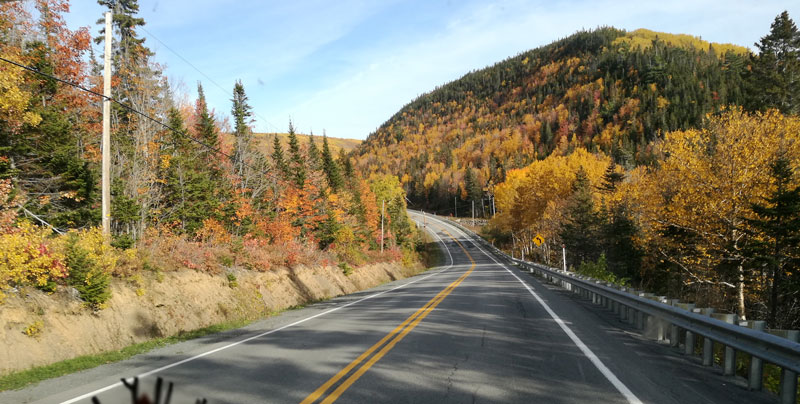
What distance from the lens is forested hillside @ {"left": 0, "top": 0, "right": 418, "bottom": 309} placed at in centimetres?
1070

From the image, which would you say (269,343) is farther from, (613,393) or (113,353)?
(613,393)

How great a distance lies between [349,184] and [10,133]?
50.6 m

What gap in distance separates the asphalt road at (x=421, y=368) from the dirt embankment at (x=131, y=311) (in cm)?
222

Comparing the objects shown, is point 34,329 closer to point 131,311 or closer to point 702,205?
point 131,311

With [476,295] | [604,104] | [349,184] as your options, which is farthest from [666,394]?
[604,104]

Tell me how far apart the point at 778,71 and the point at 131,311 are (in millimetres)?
63198

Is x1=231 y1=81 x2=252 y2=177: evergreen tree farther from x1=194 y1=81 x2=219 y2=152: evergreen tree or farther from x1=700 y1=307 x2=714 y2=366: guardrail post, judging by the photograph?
x1=700 y1=307 x2=714 y2=366: guardrail post

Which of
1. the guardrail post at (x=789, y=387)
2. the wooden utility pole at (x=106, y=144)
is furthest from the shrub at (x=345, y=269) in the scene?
the guardrail post at (x=789, y=387)

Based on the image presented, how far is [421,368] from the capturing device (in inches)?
263

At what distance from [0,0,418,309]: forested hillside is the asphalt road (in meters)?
3.73

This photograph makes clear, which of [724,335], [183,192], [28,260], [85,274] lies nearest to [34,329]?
[28,260]

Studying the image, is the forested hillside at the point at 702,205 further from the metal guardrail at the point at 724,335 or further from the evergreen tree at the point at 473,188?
the evergreen tree at the point at 473,188

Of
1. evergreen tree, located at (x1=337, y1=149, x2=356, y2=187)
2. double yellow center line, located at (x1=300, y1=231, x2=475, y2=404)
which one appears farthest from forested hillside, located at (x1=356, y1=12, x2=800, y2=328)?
evergreen tree, located at (x1=337, y1=149, x2=356, y2=187)

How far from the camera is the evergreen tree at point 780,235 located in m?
15.6
